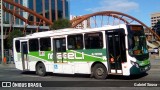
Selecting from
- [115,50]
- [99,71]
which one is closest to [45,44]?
[99,71]

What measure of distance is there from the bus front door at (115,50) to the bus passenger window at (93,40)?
0.47 meters

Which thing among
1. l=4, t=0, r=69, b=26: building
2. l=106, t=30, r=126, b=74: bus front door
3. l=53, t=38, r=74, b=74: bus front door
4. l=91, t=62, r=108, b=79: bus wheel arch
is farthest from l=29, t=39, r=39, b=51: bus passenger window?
l=4, t=0, r=69, b=26: building

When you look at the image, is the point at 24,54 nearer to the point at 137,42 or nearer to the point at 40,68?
the point at 40,68

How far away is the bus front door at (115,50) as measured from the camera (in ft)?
54.0

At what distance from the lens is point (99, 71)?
17.5 meters

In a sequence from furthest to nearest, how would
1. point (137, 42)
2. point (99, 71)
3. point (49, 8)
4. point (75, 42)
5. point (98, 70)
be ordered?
point (49, 8), point (75, 42), point (98, 70), point (99, 71), point (137, 42)

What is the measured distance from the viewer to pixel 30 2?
138000 mm

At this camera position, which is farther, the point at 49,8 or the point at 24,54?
the point at 49,8

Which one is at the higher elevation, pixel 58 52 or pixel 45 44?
pixel 45 44

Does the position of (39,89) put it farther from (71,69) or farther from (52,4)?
(52,4)

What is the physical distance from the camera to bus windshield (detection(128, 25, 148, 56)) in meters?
16.4

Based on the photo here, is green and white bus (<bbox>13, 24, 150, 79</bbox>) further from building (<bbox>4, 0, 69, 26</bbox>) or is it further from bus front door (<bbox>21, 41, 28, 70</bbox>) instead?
building (<bbox>4, 0, 69, 26</bbox>)

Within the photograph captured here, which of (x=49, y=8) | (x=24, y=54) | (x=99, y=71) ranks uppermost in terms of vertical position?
(x=49, y=8)

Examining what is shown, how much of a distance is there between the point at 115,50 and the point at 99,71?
A: 156 cm
